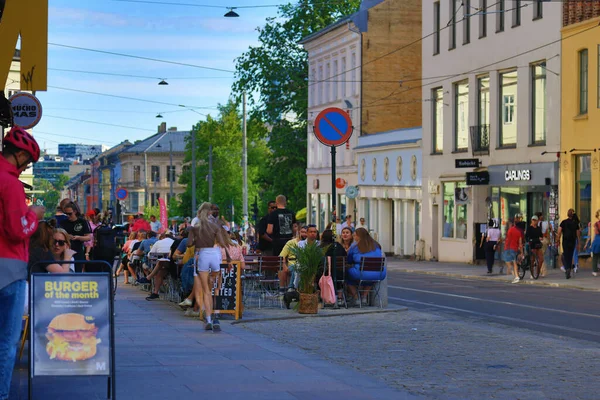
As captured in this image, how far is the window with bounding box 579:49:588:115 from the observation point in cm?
3950

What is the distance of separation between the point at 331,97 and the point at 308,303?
5349cm

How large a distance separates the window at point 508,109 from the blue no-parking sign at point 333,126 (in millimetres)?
25010

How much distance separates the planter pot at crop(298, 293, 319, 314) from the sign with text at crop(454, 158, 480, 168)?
27817mm

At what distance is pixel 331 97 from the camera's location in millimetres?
73062

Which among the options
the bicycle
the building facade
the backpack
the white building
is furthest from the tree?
the backpack

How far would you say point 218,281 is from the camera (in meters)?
18.8

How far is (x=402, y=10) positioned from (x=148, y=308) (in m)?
47.4

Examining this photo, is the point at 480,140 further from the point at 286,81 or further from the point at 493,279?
the point at 286,81

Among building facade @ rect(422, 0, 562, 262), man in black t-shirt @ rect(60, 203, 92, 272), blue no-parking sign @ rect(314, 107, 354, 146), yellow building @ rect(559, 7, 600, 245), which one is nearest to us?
blue no-parking sign @ rect(314, 107, 354, 146)

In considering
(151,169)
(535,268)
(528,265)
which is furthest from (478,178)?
(151,169)

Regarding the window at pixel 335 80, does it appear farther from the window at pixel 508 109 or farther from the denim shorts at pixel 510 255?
the denim shorts at pixel 510 255

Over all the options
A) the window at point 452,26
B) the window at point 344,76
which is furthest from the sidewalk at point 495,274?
the window at point 344,76

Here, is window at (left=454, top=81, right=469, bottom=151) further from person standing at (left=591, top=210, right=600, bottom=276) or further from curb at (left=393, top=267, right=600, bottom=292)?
person standing at (left=591, top=210, right=600, bottom=276)

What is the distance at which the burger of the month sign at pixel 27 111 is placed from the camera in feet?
63.0
